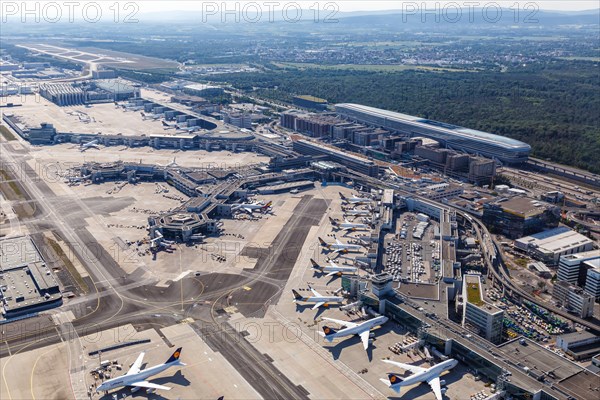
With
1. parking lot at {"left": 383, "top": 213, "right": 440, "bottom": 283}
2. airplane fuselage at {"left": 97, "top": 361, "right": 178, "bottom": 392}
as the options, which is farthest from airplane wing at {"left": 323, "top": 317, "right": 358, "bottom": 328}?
airplane fuselage at {"left": 97, "top": 361, "right": 178, "bottom": 392}

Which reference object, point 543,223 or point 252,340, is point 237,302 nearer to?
→ point 252,340

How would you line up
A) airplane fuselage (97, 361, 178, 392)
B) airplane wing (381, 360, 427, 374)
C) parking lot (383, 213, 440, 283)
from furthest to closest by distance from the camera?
1. parking lot (383, 213, 440, 283)
2. airplane wing (381, 360, 427, 374)
3. airplane fuselage (97, 361, 178, 392)

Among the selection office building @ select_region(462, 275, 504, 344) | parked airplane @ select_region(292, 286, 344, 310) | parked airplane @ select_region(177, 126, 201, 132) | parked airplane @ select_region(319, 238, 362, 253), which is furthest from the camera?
parked airplane @ select_region(177, 126, 201, 132)

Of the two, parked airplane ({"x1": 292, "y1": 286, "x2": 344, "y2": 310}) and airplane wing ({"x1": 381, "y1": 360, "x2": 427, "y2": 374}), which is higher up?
parked airplane ({"x1": 292, "y1": 286, "x2": 344, "y2": 310})

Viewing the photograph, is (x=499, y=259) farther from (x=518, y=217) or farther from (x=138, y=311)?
(x=138, y=311)

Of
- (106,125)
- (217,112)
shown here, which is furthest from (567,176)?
(106,125)

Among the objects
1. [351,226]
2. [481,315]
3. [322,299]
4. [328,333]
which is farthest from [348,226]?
[328,333]

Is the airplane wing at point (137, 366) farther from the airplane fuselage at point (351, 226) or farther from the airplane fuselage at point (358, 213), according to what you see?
the airplane fuselage at point (358, 213)

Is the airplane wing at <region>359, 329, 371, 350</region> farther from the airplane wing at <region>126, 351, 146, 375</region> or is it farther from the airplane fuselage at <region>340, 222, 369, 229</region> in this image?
the airplane fuselage at <region>340, 222, 369, 229</region>
